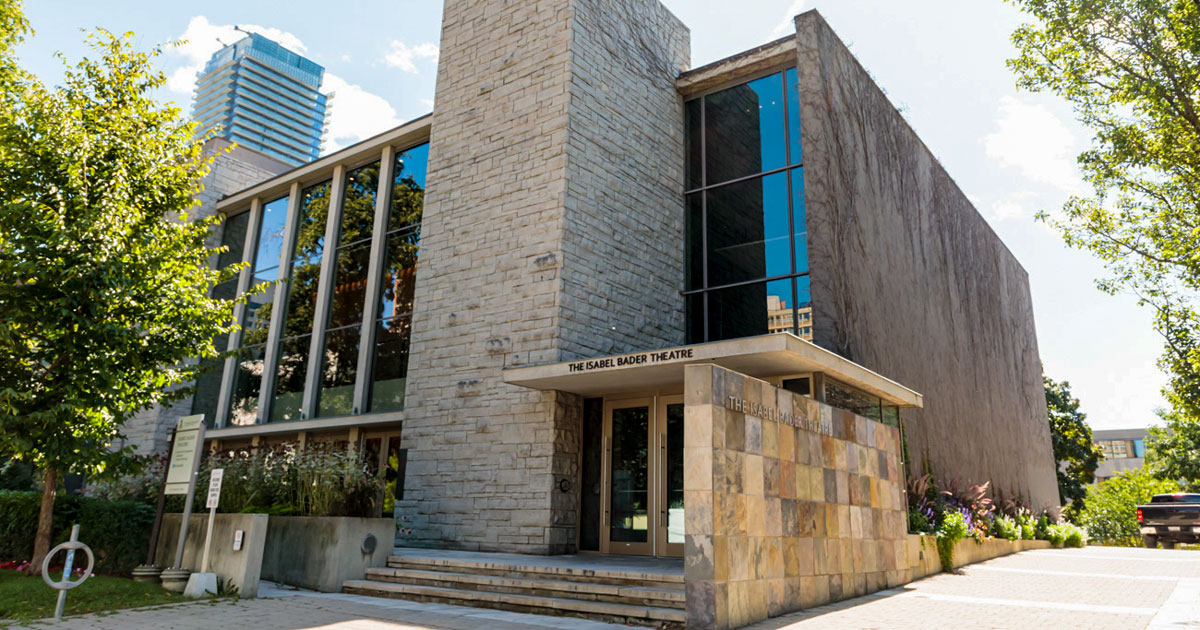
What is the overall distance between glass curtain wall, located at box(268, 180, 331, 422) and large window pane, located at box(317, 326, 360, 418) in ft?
2.73

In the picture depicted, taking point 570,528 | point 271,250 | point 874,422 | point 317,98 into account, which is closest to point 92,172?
point 570,528

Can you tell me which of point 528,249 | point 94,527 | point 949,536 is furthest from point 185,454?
point 949,536

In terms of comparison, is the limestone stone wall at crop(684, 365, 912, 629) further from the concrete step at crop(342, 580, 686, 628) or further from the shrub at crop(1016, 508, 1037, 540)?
the shrub at crop(1016, 508, 1037, 540)

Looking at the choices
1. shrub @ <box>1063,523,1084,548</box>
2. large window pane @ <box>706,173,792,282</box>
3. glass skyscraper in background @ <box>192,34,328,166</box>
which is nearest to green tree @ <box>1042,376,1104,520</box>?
shrub @ <box>1063,523,1084,548</box>

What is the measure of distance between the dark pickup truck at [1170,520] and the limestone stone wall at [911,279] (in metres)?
2.75

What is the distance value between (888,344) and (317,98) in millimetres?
177835

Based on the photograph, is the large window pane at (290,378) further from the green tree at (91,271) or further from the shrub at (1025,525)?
the shrub at (1025,525)

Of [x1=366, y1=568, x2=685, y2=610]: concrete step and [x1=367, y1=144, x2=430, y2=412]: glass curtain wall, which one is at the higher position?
[x1=367, y1=144, x2=430, y2=412]: glass curtain wall

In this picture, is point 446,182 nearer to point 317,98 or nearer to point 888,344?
point 888,344

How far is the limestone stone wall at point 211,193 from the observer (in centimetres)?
1923

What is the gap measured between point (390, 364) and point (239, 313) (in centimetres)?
631

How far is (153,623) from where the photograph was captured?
7.11 metres

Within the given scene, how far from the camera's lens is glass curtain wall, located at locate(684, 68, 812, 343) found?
44.3 ft

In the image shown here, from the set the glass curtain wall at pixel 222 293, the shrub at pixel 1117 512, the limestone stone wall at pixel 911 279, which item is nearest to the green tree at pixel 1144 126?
the limestone stone wall at pixel 911 279
